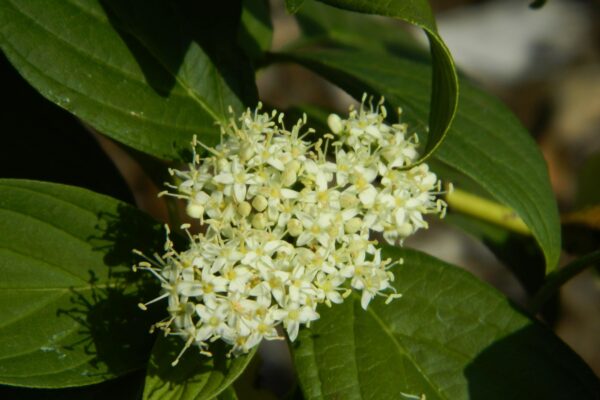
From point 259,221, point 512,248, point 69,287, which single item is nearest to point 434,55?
point 259,221

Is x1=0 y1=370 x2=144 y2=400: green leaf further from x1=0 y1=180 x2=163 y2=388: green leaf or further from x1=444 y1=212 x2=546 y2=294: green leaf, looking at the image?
x1=444 y1=212 x2=546 y2=294: green leaf

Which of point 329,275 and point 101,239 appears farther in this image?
point 101,239

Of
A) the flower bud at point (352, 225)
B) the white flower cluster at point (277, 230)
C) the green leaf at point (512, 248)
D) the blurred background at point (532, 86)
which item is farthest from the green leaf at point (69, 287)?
the blurred background at point (532, 86)

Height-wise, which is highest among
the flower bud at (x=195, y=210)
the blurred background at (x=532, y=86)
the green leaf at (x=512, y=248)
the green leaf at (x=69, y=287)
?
the flower bud at (x=195, y=210)

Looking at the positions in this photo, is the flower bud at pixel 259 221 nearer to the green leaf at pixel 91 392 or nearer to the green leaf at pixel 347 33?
the green leaf at pixel 91 392

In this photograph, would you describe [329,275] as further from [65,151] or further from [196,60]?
[65,151]

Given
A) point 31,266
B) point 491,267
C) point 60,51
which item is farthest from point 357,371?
point 491,267

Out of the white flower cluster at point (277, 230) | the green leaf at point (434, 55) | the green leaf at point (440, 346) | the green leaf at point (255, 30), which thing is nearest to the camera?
the green leaf at point (434, 55)
